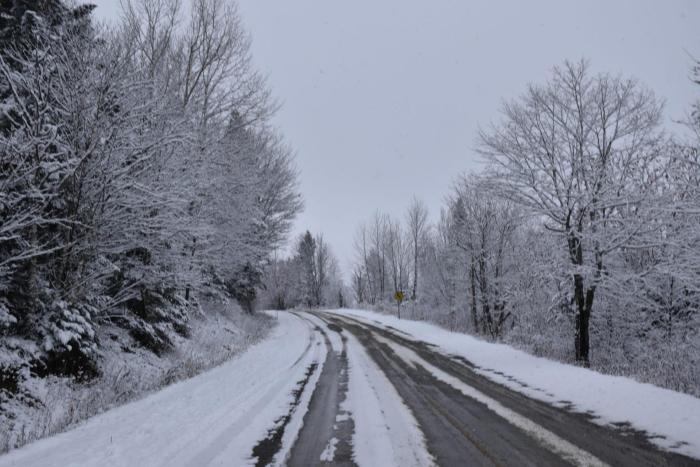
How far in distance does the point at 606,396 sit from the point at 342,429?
4.50m

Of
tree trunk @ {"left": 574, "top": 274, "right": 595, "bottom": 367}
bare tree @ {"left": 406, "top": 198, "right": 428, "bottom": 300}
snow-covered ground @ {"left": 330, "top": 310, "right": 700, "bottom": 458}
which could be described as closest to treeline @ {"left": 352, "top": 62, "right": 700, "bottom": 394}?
tree trunk @ {"left": 574, "top": 274, "right": 595, "bottom": 367}

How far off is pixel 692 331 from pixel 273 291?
176 ft

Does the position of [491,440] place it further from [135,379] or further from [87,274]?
[87,274]

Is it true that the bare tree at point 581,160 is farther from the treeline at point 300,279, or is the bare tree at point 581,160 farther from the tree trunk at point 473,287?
the treeline at point 300,279

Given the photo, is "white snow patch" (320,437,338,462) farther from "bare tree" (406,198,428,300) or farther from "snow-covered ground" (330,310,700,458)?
"bare tree" (406,198,428,300)

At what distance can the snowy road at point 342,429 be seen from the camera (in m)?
4.32

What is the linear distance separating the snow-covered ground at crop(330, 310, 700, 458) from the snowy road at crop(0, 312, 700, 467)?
0.33 m

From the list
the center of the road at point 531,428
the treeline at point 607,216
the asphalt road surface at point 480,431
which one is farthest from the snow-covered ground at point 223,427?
the treeline at point 607,216

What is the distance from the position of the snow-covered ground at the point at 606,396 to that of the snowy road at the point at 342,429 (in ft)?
1.07

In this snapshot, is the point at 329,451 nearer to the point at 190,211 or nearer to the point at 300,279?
the point at 190,211

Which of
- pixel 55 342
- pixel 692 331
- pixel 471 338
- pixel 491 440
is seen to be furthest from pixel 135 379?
pixel 692 331

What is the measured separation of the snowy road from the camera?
4.32 m

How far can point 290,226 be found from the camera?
2759cm

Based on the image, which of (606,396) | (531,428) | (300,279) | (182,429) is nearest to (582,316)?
(606,396)
